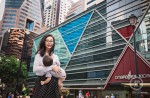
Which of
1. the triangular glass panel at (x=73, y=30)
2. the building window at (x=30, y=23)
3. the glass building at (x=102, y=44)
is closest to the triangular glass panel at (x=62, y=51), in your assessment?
the glass building at (x=102, y=44)

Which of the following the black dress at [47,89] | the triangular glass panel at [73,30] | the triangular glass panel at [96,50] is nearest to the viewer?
the black dress at [47,89]

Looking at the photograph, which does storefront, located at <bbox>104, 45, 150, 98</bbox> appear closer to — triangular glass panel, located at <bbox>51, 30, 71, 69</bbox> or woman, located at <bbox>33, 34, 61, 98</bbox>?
triangular glass panel, located at <bbox>51, 30, 71, 69</bbox>

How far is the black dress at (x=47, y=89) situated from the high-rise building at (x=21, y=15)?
438 ft

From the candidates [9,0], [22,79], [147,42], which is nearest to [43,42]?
[147,42]

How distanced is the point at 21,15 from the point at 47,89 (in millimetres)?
139293

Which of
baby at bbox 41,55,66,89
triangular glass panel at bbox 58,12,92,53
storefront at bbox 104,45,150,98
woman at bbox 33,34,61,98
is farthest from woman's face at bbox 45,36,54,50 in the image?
triangular glass panel at bbox 58,12,92,53

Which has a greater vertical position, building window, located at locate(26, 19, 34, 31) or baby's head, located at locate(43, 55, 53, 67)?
building window, located at locate(26, 19, 34, 31)

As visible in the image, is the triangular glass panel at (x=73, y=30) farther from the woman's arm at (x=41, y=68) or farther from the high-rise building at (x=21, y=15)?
the high-rise building at (x=21, y=15)

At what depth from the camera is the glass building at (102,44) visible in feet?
104

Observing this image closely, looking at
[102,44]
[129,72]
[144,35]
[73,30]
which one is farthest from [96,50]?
[144,35]

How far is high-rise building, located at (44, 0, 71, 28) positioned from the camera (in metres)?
163

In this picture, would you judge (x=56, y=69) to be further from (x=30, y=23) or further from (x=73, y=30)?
(x=30, y=23)

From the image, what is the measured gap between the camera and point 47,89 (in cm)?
300

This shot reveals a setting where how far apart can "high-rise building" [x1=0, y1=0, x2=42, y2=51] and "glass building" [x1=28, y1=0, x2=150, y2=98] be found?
292 feet
